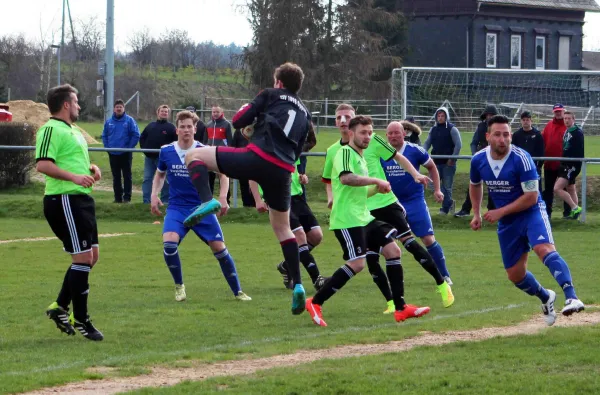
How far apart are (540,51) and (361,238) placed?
54.6m

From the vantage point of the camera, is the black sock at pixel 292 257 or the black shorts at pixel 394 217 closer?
the black sock at pixel 292 257

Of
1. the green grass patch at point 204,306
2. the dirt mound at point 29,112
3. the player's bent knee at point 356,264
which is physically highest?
A: the dirt mound at point 29,112

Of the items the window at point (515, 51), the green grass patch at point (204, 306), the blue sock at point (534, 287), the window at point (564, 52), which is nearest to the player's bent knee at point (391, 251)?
the green grass patch at point (204, 306)

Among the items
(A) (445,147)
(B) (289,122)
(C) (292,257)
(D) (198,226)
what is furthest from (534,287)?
(A) (445,147)

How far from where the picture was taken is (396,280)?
9.66 meters

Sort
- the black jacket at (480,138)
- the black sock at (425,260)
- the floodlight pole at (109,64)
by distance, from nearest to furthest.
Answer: the black sock at (425,260)
the black jacket at (480,138)
the floodlight pole at (109,64)

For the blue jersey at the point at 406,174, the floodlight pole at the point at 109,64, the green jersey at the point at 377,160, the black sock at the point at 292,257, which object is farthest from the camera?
the floodlight pole at the point at 109,64

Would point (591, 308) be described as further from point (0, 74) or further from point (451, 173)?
point (0, 74)

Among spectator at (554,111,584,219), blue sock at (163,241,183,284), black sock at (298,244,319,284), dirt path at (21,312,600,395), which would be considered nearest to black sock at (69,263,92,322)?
dirt path at (21,312,600,395)

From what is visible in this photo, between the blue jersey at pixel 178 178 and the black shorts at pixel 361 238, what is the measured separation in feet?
7.06

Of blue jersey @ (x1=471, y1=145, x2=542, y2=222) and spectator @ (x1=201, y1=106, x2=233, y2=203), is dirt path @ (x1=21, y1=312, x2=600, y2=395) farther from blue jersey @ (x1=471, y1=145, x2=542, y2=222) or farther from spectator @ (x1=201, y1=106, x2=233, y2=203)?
spectator @ (x1=201, y1=106, x2=233, y2=203)

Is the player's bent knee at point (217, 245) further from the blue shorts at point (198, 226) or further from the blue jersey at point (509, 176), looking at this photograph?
the blue jersey at point (509, 176)

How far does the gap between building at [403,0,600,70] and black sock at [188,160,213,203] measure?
5037cm

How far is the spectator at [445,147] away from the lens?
20.2 meters
